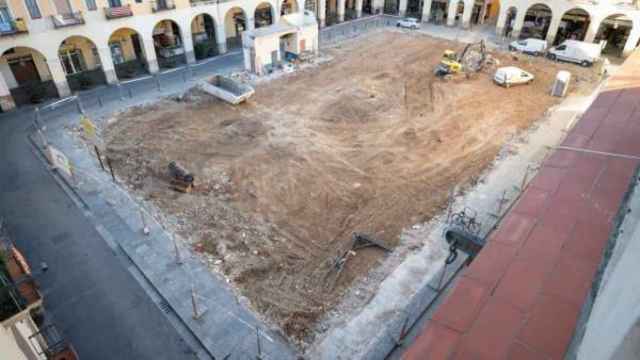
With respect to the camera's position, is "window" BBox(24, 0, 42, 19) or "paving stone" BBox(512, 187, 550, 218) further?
"window" BBox(24, 0, 42, 19)

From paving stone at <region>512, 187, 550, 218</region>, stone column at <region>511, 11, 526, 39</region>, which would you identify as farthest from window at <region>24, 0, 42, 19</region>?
stone column at <region>511, 11, 526, 39</region>

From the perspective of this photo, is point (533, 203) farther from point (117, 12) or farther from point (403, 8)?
point (403, 8)

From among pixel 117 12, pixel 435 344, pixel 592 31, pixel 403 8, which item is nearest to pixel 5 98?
pixel 117 12

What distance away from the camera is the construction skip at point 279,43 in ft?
105

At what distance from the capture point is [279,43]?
3347 centimetres

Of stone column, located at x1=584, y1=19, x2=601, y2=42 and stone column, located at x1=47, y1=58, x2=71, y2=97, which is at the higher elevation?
stone column, located at x1=584, y1=19, x2=601, y2=42

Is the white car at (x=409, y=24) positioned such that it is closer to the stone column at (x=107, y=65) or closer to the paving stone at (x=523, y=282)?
the stone column at (x=107, y=65)

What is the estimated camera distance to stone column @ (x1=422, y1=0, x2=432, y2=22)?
4518cm

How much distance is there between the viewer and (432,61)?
116 ft

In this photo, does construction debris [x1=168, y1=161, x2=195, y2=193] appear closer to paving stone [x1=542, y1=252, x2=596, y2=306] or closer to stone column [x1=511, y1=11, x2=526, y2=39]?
paving stone [x1=542, y1=252, x2=596, y2=306]

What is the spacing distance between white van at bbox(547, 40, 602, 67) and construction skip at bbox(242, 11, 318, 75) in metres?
21.4

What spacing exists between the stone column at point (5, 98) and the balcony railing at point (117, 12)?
26.4ft

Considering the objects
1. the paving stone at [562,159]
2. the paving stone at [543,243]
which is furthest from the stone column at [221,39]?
the paving stone at [543,243]

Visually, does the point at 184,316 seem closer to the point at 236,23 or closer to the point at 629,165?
the point at 629,165
